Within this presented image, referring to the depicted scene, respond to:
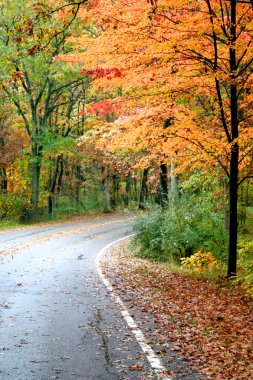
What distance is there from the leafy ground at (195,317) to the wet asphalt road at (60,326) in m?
0.53

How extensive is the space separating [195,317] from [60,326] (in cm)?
240

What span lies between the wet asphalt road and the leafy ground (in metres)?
0.53

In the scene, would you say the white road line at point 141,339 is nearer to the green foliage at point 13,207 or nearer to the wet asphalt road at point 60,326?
the wet asphalt road at point 60,326

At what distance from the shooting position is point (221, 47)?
10.9 metres

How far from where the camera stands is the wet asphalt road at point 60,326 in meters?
5.21

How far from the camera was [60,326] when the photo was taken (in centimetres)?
701

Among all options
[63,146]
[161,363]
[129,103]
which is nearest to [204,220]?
[129,103]

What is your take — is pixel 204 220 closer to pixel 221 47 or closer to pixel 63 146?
pixel 221 47

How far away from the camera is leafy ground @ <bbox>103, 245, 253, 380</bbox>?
18.7 feet

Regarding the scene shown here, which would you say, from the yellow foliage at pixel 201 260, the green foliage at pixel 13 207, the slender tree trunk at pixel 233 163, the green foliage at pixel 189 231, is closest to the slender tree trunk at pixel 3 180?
the green foliage at pixel 13 207

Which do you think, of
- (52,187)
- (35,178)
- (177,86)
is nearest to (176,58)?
(177,86)

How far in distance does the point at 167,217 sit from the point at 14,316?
8.84 metres

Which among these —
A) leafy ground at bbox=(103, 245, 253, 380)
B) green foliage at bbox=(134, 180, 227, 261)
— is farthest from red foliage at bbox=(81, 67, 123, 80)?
leafy ground at bbox=(103, 245, 253, 380)

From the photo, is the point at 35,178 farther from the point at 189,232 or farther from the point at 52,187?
the point at 189,232
